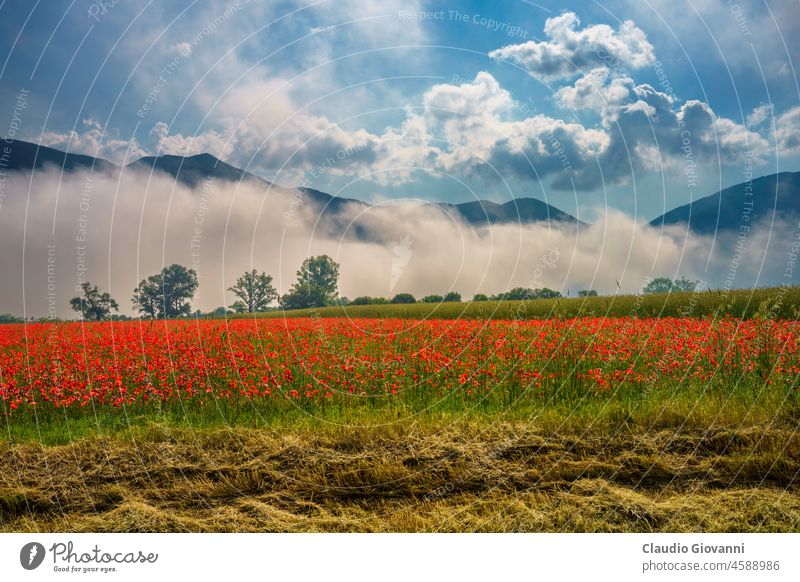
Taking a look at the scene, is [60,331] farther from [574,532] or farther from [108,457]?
[574,532]

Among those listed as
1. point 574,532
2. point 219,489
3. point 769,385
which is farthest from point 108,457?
point 769,385

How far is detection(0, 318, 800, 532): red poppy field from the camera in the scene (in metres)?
6.21

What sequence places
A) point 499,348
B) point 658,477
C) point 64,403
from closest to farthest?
point 658,477 → point 64,403 → point 499,348

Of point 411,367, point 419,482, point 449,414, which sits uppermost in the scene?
point 411,367

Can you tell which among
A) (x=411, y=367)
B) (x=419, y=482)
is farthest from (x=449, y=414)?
(x=411, y=367)

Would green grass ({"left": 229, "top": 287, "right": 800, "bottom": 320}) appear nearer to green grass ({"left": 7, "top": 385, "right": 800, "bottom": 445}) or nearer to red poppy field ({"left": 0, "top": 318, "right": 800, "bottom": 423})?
red poppy field ({"left": 0, "top": 318, "right": 800, "bottom": 423})

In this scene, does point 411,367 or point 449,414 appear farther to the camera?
point 411,367

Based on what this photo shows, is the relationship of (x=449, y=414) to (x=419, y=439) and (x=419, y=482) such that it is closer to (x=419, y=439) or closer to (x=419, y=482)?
(x=419, y=439)

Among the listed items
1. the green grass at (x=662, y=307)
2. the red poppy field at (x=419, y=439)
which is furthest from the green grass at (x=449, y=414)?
the green grass at (x=662, y=307)

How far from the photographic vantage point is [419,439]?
6.96 metres

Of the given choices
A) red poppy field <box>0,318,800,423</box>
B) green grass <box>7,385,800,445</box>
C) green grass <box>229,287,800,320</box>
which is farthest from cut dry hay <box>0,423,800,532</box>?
green grass <box>229,287,800,320</box>

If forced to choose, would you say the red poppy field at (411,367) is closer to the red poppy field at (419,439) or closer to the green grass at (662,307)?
the red poppy field at (419,439)
